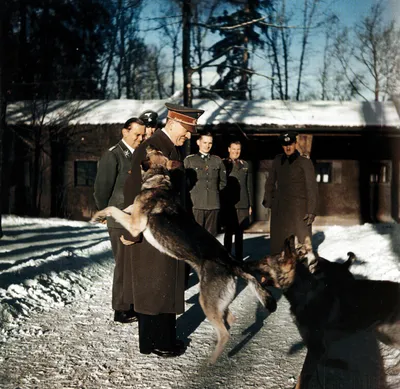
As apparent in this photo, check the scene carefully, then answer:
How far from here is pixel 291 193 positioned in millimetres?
2850

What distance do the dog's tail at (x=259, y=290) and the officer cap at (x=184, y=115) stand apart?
866 mm

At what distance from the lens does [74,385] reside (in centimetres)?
237

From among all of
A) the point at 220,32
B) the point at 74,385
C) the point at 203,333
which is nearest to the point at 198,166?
the point at 220,32

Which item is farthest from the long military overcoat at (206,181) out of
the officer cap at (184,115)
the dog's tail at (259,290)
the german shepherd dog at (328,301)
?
the dog's tail at (259,290)

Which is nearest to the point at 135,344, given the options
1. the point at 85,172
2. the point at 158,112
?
the point at 158,112

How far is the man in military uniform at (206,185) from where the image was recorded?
3.87 m

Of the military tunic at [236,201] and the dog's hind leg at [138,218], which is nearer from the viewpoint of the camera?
the dog's hind leg at [138,218]

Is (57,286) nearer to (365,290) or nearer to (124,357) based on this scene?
(124,357)

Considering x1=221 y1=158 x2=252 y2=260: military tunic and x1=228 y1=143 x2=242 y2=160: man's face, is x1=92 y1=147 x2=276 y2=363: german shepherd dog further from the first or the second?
x1=228 y1=143 x2=242 y2=160: man's face

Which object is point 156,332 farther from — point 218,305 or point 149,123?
point 149,123

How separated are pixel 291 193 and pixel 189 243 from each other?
894 millimetres

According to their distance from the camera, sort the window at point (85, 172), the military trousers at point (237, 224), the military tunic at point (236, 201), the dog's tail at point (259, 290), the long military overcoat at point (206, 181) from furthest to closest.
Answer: the window at point (85, 172) < the military trousers at point (237, 224) < the military tunic at point (236, 201) < the long military overcoat at point (206, 181) < the dog's tail at point (259, 290)

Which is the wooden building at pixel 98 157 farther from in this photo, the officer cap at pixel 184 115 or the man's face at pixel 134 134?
the officer cap at pixel 184 115

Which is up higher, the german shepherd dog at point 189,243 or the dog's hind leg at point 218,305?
the german shepherd dog at point 189,243
